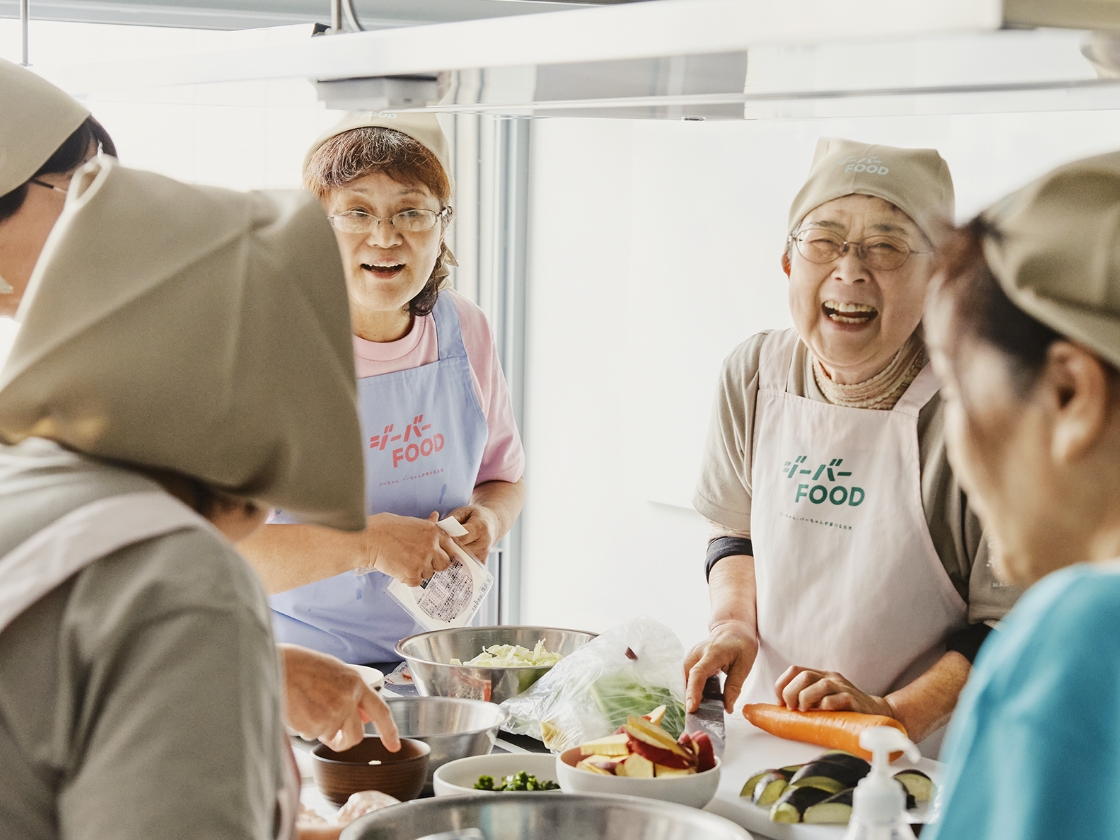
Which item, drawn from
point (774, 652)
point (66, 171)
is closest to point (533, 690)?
point (774, 652)

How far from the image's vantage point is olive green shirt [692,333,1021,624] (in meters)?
2.21

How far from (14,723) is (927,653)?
185cm

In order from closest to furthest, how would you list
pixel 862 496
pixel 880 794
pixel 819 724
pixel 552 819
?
pixel 880 794 < pixel 552 819 < pixel 819 724 < pixel 862 496

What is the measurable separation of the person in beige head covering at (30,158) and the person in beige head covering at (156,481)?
0.80 meters

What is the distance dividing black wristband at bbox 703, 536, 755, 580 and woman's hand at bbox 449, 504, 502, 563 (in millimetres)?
497

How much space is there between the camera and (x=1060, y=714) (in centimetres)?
80

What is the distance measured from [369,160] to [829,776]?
62.7 inches

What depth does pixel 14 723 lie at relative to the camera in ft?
2.68

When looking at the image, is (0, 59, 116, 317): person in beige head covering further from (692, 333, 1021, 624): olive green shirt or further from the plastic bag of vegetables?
(692, 333, 1021, 624): olive green shirt

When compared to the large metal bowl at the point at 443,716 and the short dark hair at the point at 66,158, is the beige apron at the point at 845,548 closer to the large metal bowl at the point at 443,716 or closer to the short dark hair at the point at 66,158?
the large metal bowl at the point at 443,716

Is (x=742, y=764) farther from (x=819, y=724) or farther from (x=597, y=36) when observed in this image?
(x=597, y=36)

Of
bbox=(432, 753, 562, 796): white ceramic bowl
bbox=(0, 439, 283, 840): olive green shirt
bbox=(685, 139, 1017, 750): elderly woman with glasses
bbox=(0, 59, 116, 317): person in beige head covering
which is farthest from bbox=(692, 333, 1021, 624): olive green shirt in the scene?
bbox=(0, 439, 283, 840): olive green shirt

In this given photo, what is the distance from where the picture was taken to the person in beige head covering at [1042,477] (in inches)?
31.8

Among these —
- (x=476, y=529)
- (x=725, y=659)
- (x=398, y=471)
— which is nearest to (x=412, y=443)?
(x=398, y=471)
